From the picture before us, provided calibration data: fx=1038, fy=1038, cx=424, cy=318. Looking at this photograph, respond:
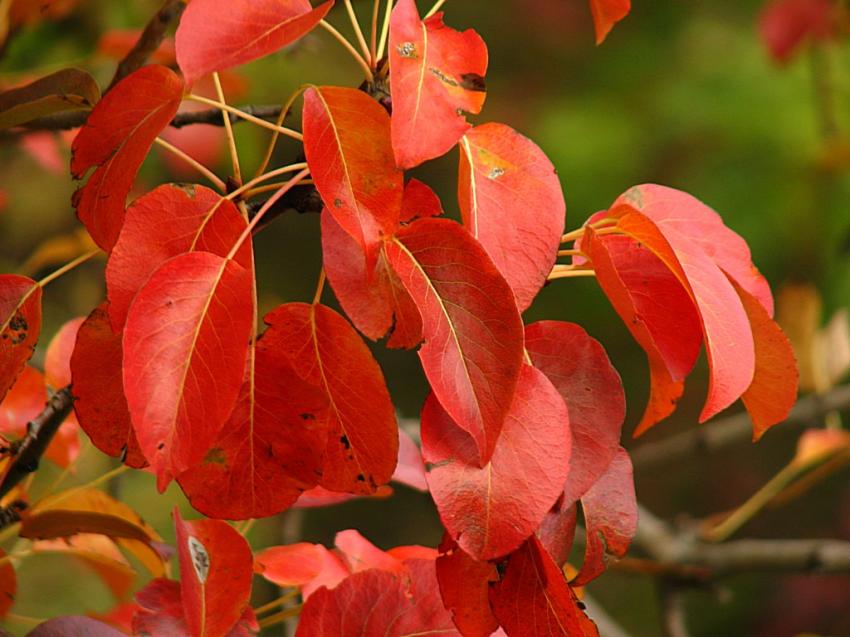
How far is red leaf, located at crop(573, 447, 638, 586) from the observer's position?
41 centimetres

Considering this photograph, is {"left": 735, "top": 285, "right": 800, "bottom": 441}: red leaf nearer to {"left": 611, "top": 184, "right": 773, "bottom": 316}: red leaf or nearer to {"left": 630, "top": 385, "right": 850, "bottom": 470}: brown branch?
{"left": 611, "top": 184, "right": 773, "bottom": 316}: red leaf

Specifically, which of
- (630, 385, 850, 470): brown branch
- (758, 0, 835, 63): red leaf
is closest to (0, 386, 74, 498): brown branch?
(630, 385, 850, 470): brown branch

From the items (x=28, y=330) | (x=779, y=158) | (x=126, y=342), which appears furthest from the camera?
(x=779, y=158)

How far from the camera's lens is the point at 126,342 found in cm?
34

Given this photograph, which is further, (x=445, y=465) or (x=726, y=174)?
(x=726, y=174)

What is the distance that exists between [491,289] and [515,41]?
2.38m

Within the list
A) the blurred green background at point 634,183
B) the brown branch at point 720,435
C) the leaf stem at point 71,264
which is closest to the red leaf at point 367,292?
the leaf stem at point 71,264

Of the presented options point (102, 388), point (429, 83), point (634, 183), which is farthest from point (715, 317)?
point (634, 183)

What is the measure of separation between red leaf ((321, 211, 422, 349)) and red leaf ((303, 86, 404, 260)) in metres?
0.02

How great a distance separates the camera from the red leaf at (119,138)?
0.39m

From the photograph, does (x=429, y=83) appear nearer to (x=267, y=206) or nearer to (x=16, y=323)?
(x=267, y=206)

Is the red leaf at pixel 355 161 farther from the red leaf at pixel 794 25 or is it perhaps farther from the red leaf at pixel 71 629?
Answer: the red leaf at pixel 794 25

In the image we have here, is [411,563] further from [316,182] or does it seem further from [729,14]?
[729,14]

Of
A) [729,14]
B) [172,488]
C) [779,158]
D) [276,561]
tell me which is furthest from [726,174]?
[276,561]
